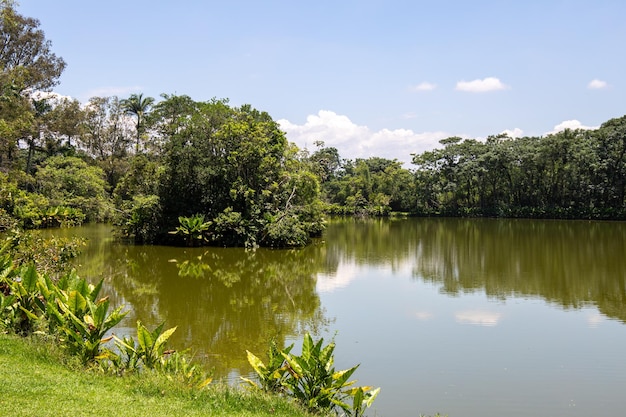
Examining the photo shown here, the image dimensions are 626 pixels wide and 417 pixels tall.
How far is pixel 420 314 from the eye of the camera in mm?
10547

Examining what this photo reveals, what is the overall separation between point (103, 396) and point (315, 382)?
2.09 m

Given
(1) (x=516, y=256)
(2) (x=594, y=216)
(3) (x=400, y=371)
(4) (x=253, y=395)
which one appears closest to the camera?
(4) (x=253, y=395)

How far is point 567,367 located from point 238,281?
9.23 metres

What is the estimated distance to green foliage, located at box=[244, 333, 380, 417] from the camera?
5.06 metres

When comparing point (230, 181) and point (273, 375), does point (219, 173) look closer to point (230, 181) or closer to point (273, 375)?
point (230, 181)

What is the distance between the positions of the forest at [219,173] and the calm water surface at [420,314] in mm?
2449

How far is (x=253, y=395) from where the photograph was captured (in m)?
5.00

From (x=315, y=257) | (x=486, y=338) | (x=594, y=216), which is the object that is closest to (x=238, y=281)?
(x=315, y=257)

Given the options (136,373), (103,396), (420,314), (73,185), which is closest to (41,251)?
(136,373)

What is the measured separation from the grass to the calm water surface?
1678 millimetres

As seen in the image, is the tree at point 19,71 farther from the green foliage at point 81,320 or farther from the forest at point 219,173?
the green foliage at point 81,320

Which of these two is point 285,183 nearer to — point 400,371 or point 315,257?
point 315,257

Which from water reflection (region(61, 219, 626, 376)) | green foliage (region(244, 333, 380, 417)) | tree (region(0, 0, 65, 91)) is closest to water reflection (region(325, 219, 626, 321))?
water reflection (region(61, 219, 626, 376))

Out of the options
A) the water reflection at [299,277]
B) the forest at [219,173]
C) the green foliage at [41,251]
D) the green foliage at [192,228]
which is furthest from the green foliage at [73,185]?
the green foliage at [41,251]
